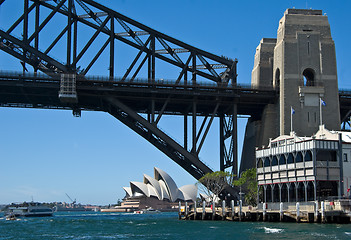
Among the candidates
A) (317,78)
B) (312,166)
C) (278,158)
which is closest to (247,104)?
(317,78)

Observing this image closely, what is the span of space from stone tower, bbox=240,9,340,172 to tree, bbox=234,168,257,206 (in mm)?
6960

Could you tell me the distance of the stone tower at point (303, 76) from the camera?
95875 millimetres

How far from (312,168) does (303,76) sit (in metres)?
28.3

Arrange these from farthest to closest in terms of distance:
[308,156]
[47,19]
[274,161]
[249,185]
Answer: [47,19] < [249,185] < [274,161] < [308,156]

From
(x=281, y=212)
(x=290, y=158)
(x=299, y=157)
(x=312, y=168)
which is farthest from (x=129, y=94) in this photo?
(x=281, y=212)

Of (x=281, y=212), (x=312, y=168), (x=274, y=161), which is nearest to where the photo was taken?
(x=281, y=212)

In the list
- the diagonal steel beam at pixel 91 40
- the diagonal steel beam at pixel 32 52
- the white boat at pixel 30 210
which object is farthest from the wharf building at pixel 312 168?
the white boat at pixel 30 210

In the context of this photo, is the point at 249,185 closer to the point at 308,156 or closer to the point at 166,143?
the point at 166,143

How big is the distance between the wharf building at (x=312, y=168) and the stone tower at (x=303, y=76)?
14.4 meters

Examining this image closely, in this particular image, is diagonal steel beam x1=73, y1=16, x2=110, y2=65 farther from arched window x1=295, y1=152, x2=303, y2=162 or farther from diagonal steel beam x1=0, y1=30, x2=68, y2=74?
arched window x1=295, y1=152, x2=303, y2=162

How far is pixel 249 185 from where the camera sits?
9544cm

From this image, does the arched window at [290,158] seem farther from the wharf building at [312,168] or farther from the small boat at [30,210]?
the small boat at [30,210]

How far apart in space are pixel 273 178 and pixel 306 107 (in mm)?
19773

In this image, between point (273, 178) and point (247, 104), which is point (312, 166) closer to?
point (273, 178)
